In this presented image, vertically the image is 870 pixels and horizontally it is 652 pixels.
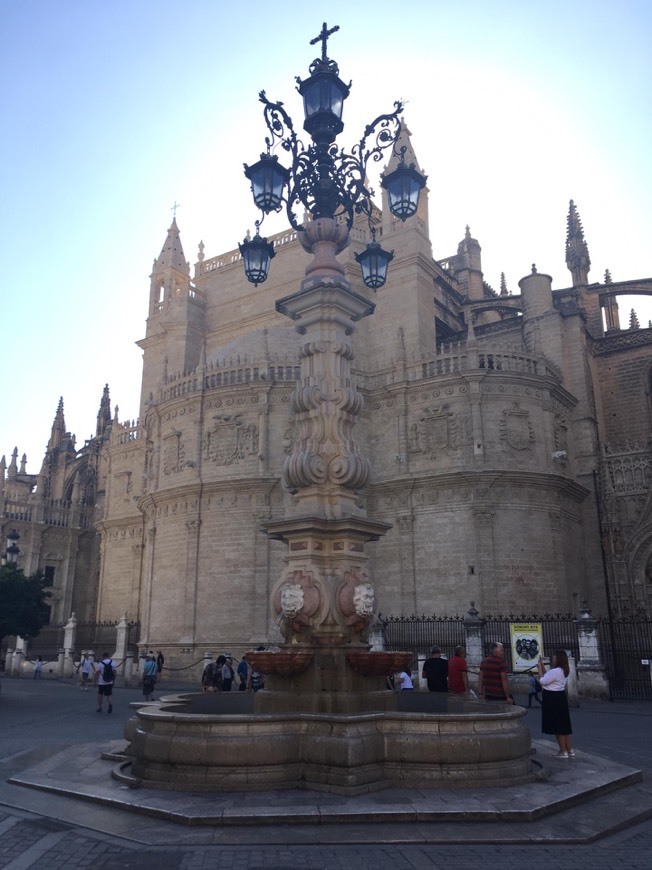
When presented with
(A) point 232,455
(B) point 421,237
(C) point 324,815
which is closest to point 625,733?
(C) point 324,815

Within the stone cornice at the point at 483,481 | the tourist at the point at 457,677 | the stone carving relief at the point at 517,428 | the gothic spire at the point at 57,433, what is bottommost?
the tourist at the point at 457,677

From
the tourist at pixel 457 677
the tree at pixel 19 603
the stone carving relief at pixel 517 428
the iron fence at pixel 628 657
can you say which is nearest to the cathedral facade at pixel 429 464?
the stone carving relief at pixel 517 428

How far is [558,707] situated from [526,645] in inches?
443

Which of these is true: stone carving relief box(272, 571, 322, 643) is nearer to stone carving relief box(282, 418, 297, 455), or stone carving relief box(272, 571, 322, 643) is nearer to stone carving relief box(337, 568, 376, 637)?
stone carving relief box(337, 568, 376, 637)

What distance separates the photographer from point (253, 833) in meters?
A: 5.58

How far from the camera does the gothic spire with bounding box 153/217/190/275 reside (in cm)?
3834

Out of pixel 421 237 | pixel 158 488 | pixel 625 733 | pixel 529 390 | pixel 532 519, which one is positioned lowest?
pixel 625 733

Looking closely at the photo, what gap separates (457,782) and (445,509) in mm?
18563

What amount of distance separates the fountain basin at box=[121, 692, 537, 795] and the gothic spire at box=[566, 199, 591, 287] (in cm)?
3004

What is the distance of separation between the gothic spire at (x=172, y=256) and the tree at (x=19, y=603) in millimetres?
18850

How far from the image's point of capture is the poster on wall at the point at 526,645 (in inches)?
755

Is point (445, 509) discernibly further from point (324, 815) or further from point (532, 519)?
point (324, 815)

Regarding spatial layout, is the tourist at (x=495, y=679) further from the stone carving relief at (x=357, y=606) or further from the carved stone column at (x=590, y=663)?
the carved stone column at (x=590, y=663)

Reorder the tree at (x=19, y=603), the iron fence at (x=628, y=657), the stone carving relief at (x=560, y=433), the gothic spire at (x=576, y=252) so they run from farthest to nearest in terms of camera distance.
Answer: the gothic spire at (x=576, y=252), the stone carving relief at (x=560, y=433), the tree at (x=19, y=603), the iron fence at (x=628, y=657)
